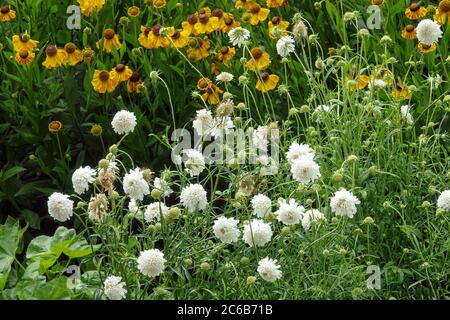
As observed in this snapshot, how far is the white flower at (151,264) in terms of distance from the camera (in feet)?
10.5

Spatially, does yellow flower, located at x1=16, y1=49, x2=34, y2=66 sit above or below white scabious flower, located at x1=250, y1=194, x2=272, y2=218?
above

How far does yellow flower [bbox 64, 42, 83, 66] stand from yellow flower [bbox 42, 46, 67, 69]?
2 centimetres

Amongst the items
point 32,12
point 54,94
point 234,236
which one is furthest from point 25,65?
point 234,236

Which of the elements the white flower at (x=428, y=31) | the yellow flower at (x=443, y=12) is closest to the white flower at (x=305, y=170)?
the white flower at (x=428, y=31)

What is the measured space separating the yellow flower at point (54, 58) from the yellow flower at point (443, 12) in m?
1.51

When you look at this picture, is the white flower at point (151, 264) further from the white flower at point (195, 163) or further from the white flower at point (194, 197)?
the white flower at point (195, 163)

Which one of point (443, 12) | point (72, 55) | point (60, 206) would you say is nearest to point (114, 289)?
point (60, 206)

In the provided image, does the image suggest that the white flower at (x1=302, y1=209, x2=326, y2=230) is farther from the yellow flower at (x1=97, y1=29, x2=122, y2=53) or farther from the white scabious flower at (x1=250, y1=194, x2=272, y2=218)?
the yellow flower at (x1=97, y1=29, x2=122, y2=53)

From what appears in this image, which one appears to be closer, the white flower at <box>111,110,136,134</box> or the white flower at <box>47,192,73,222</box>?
the white flower at <box>47,192,73,222</box>

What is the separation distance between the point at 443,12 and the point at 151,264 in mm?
2002

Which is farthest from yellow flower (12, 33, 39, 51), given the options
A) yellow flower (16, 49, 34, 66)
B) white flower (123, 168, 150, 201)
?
white flower (123, 168, 150, 201)

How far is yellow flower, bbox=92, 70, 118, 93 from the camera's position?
4.50 metres

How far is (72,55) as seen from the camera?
464 centimetres

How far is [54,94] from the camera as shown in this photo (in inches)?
181
